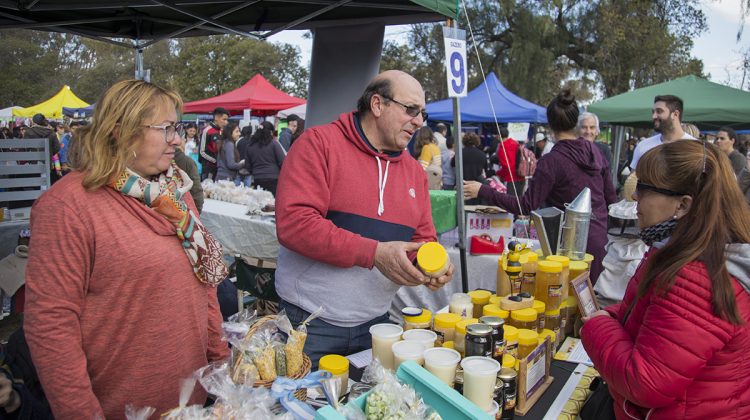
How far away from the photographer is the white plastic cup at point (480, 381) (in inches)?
58.4

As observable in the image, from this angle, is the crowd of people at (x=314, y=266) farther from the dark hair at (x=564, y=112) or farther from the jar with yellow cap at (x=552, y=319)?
the dark hair at (x=564, y=112)

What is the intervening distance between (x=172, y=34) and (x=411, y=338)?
4.41 meters

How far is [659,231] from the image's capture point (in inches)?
59.7

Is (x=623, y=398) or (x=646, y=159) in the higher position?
(x=646, y=159)

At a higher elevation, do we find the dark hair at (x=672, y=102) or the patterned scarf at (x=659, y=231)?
the dark hair at (x=672, y=102)

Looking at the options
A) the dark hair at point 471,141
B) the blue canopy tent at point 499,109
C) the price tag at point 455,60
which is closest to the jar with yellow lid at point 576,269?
the price tag at point 455,60

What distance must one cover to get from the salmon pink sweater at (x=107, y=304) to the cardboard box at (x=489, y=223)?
2.59 meters

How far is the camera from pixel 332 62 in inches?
175

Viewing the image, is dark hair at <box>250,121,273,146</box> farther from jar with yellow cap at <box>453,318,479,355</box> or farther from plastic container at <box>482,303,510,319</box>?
jar with yellow cap at <box>453,318,479,355</box>

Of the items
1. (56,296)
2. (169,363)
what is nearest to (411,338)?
(169,363)

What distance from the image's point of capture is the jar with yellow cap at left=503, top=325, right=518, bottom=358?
1.74m

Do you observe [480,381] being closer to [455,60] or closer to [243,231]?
[455,60]

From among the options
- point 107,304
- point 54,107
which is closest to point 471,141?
point 107,304

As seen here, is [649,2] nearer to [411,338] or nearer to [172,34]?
[172,34]
